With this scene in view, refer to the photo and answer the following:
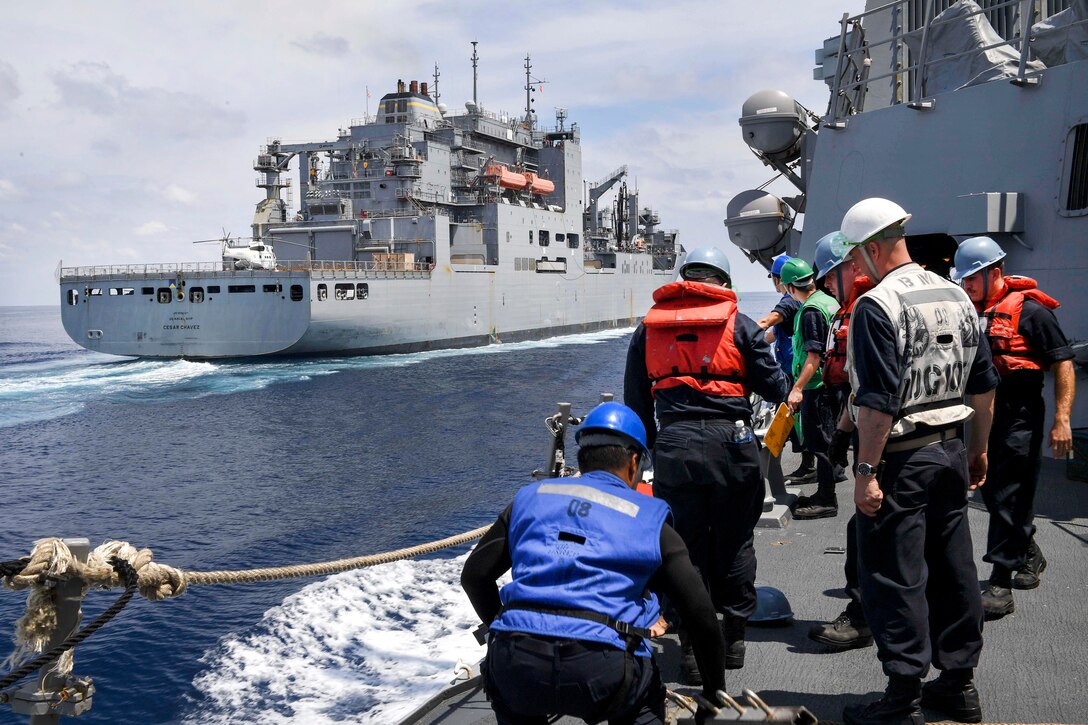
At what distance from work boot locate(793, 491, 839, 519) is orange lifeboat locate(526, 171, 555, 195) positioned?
38021mm

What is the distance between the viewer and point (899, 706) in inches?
109

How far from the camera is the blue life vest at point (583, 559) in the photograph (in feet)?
6.63

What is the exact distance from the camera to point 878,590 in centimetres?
280

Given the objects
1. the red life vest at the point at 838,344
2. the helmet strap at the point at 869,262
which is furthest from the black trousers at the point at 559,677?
the red life vest at the point at 838,344

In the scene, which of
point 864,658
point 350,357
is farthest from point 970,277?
point 350,357

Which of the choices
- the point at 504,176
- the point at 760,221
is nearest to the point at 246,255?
the point at 504,176

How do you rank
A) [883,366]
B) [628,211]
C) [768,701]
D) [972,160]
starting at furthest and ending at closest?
[628,211] < [972,160] < [768,701] < [883,366]

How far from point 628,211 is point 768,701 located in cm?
5378

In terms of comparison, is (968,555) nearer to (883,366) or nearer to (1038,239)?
(883,366)

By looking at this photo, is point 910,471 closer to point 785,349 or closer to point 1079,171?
point 785,349

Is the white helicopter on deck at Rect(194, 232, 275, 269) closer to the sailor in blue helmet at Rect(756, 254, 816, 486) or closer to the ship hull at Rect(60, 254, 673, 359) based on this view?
the ship hull at Rect(60, 254, 673, 359)

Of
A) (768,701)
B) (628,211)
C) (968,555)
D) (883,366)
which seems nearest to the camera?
(883,366)

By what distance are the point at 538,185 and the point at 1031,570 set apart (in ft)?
135

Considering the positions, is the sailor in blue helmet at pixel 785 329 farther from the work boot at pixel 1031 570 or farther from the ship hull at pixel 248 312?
the ship hull at pixel 248 312
